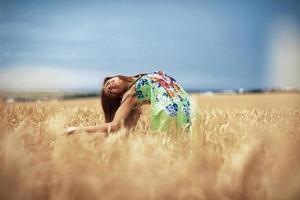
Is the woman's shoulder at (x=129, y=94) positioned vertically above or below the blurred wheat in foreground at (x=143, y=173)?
above

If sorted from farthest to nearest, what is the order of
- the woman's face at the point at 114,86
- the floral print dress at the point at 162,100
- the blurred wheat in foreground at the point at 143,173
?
1. the woman's face at the point at 114,86
2. the floral print dress at the point at 162,100
3. the blurred wheat in foreground at the point at 143,173

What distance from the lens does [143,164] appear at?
66.1 inches

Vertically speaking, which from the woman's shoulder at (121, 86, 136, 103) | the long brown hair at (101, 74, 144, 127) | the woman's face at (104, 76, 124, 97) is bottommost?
the long brown hair at (101, 74, 144, 127)

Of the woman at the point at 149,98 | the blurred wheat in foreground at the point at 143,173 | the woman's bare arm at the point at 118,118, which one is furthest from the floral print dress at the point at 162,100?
the blurred wheat in foreground at the point at 143,173

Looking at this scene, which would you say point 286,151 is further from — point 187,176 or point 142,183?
point 142,183

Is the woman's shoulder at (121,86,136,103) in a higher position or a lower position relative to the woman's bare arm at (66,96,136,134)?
higher

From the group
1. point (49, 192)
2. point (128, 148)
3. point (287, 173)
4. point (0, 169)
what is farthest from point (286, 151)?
point (0, 169)

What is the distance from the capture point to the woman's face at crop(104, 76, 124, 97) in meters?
3.65

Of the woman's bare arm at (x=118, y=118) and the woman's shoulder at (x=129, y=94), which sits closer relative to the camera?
the woman's bare arm at (x=118, y=118)

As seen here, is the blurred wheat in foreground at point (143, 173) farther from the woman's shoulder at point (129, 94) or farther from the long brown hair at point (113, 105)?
the long brown hair at point (113, 105)

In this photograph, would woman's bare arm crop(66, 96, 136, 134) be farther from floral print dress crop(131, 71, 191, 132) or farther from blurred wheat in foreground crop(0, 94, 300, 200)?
blurred wheat in foreground crop(0, 94, 300, 200)

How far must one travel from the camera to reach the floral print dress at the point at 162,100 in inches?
136

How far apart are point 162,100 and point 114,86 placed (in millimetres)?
397

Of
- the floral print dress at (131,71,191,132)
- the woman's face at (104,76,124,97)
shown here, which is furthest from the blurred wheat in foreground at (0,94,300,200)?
the woman's face at (104,76,124,97)
